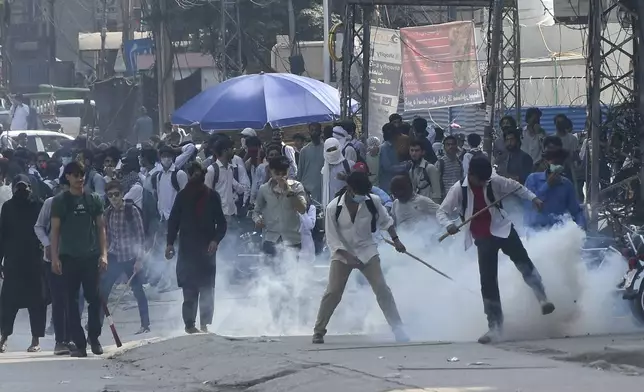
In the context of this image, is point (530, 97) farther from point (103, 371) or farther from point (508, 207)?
point (103, 371)

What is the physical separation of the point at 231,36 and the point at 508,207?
28343mm

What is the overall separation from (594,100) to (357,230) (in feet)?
21.0

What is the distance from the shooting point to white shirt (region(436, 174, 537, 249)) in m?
11.0

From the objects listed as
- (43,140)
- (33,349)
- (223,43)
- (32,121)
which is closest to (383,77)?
(43,140)

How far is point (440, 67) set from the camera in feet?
75.1

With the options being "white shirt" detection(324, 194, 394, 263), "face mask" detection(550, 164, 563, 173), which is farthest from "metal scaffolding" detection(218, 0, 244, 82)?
"white shirt" detection(324, 194, 394, 263)

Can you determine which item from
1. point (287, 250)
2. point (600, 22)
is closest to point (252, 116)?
point (600, 22)

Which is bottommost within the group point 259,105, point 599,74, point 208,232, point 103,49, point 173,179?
point 208,232

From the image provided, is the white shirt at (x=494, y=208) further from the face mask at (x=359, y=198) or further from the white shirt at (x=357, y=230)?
the face mask at (x=359, y=198)

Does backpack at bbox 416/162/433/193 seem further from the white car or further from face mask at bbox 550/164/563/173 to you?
the white car

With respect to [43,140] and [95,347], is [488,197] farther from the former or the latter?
[43,140]

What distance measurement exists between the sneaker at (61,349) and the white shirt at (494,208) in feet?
11.5

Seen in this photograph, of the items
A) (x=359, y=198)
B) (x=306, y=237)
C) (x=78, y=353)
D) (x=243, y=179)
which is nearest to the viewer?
(x=359, y=198)

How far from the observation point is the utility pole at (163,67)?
132 feet
